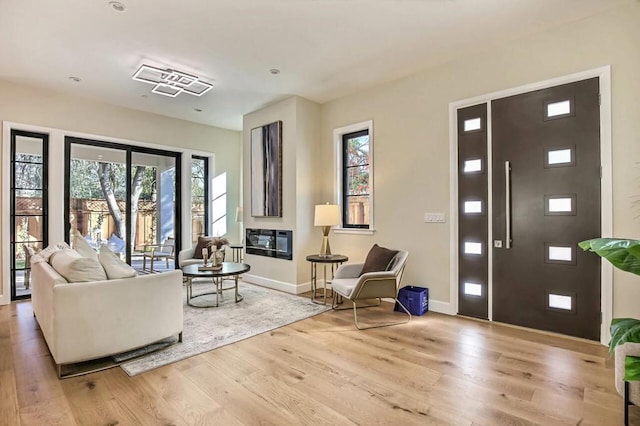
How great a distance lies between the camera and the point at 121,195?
5672mm

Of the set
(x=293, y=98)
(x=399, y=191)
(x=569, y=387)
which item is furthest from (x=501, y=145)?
(x=293, y=98)

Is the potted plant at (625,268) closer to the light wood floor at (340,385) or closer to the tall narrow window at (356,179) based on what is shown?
the light wood floor at (340,385)

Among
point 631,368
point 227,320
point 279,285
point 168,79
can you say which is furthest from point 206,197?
point 631,368

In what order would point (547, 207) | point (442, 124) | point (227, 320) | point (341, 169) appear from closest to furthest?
point (547, 207)
point (227, 320)
point (442, 124)
point (341, 169)

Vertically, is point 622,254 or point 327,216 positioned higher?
point 327,216

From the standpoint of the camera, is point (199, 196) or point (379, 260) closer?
point (379, 260)

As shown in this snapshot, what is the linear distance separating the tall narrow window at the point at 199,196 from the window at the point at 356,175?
124 inches

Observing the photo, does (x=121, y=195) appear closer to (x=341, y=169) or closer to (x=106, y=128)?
(x=106, y=128)

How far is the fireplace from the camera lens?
5.19 meters

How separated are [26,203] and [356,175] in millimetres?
4885

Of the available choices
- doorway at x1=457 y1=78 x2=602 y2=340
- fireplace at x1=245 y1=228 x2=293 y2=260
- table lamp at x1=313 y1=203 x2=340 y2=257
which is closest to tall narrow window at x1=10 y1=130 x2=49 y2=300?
fireplace at x1=245 y1=228 x2=293 y2=260

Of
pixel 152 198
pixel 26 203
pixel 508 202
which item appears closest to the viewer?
pixel 508 202

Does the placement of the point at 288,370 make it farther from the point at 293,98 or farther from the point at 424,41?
the point at 293,98

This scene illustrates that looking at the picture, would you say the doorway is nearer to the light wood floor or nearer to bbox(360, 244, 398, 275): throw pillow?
the light wood floor
